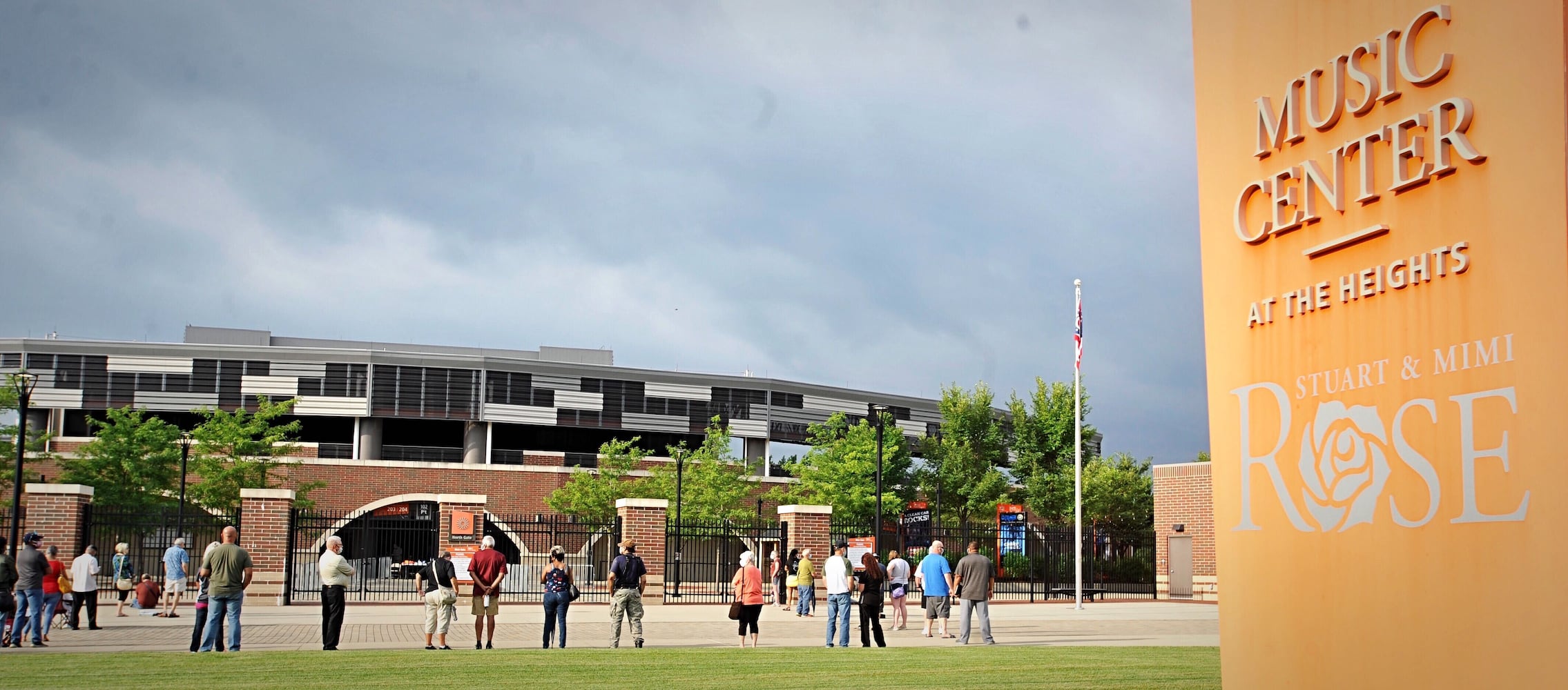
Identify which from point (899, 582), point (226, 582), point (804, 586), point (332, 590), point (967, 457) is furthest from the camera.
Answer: point (967, 457)

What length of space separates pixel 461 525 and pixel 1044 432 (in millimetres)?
34905

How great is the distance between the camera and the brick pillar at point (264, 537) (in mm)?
28469

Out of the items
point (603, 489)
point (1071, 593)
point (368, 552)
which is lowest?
point (1071, 593)

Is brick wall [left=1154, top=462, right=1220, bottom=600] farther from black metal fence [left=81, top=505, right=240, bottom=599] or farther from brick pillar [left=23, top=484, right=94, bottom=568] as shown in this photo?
brick pillar [left=23, top=484, right=94, bottom=568]

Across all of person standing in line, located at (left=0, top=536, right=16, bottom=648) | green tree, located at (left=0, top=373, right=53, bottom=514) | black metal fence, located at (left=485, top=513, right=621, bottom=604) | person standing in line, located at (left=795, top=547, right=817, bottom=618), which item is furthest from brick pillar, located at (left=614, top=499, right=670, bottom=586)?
green tree, located at (left=0, top=373, right=53, bottom=514)

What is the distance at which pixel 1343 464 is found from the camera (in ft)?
17.7

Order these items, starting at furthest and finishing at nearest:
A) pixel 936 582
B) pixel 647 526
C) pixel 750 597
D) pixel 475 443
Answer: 1. pixel 475 443
2. pixel 647 526
3. pixel 936 582
4. pixel 750 597

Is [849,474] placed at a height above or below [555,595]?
above

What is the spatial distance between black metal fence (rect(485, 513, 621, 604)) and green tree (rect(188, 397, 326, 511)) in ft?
28.1

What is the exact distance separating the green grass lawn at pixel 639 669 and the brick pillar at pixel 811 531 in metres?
14.9

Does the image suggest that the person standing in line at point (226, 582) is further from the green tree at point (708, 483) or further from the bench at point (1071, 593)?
the green tree at point (708, 483)

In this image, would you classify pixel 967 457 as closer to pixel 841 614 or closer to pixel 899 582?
pixel 899 582

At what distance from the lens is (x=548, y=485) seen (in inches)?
2355

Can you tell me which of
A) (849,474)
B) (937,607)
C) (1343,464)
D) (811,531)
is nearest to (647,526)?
(811,531)
